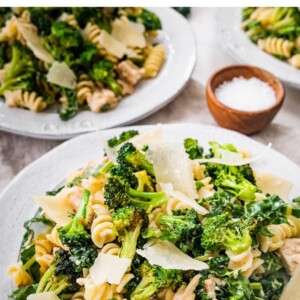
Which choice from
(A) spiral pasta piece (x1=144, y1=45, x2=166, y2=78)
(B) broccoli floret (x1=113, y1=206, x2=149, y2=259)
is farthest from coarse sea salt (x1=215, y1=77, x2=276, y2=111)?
(B) broccoli floret (x1=113, y1=206, x2=149, y2=259)

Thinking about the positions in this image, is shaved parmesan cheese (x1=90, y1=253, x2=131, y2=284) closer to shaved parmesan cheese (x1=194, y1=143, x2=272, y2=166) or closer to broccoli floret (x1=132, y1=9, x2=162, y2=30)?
shaved parmesan cheese (x1=194, y1=143, x2=272, y2=166)

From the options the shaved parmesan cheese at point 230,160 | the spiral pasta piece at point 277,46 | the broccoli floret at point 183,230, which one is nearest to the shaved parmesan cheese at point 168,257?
the broccoli floret at point 183,230

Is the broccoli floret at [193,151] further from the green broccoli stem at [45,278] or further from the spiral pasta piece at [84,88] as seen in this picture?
the spiral pasta piece at [84,88]

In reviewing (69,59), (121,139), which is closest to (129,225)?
(121,139)

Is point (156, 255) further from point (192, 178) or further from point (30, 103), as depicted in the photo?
point (30, 103)

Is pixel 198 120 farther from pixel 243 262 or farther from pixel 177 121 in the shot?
pixel 243 262
